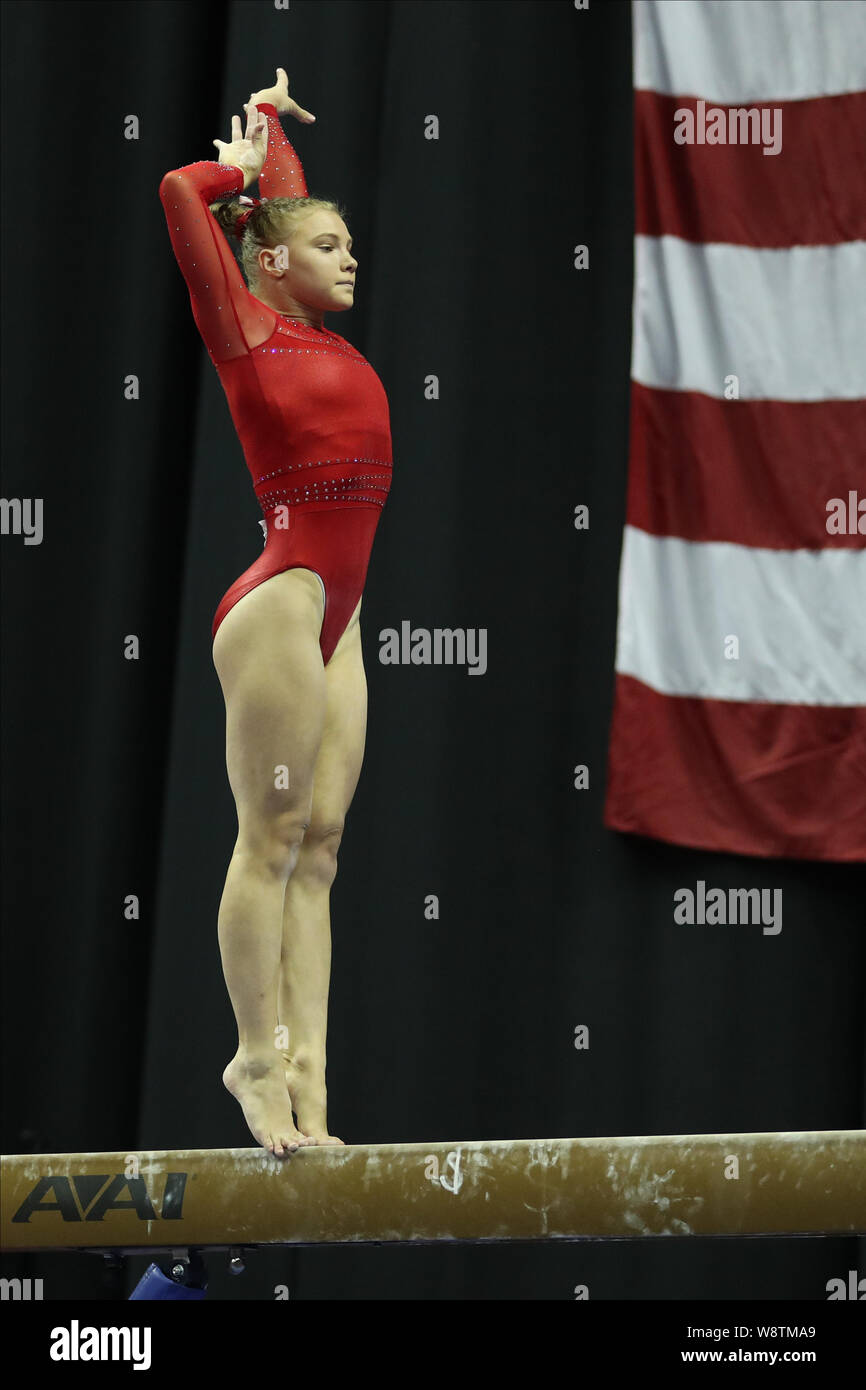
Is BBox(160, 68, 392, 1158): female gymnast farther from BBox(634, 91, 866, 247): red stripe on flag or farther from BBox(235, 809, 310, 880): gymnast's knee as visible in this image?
BBox(634, 91, 866, 247): red stripe on flag

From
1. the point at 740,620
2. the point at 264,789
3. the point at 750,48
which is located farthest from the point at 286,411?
the point at 750,48

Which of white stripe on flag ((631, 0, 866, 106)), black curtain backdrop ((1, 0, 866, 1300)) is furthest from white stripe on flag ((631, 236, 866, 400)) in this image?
white stripe on flag ((631, 0, 866, 106))

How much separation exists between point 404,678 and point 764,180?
59.1 inches

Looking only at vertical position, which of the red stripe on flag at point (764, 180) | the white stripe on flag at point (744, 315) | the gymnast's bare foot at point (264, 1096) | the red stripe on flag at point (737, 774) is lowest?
the gymnast's bare foot at point (264, 1096)

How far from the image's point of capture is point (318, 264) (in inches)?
109

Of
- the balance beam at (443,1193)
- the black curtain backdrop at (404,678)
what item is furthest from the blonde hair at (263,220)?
the black curtain backdrop at (404,678)

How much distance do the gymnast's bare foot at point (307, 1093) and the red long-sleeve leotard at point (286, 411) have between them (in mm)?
608

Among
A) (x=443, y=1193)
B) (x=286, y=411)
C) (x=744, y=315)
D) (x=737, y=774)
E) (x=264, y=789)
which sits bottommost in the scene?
(x=443, y=1193)

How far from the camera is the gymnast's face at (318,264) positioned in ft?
9.09

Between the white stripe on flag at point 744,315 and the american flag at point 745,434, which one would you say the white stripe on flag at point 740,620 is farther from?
the white stripe on flag at point 744,315

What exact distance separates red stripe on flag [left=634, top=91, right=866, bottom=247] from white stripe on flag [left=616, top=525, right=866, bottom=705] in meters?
0.77

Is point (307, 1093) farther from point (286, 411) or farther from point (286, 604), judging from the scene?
point (286, 411)

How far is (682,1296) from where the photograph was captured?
4156mm

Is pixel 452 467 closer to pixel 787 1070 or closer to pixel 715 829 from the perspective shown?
pixel 715 829
